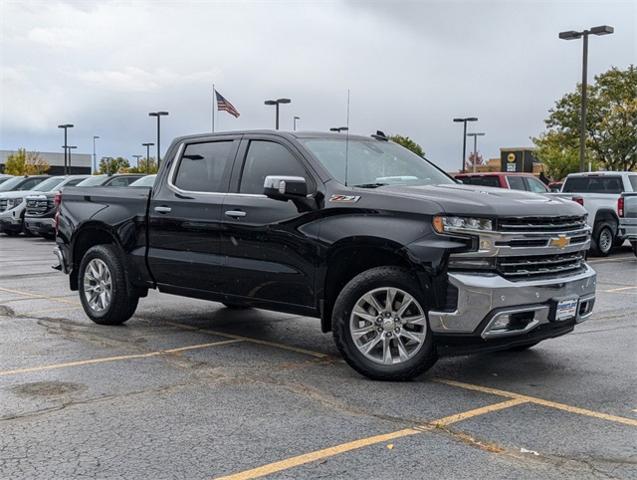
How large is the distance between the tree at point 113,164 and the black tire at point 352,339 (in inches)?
3782

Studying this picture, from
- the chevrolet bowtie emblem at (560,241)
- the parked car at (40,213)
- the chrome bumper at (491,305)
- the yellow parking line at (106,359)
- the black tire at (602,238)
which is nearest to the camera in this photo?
the chrome bumper at (491,305)

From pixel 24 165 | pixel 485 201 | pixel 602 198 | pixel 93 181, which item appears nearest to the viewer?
pixel 485 201

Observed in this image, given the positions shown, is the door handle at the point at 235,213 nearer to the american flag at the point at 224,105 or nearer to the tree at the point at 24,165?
the american flag at the point at 224,105

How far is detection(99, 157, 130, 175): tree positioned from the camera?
329ft

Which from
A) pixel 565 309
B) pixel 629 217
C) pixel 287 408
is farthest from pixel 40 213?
pixel 565 309

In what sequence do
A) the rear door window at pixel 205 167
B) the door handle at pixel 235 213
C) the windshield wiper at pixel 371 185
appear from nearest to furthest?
the windshield wiper at pixel 371 185 → the door handle at pixel 235 213 → the rear door window at pixel 205 167

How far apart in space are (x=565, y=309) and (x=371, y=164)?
81.1 inches

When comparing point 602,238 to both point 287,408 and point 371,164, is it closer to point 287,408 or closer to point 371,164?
point 371,164

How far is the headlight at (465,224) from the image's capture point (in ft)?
18.5

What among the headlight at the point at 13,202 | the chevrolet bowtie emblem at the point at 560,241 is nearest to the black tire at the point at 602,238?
the chevrolet bowtie emblem at the point at 560,241

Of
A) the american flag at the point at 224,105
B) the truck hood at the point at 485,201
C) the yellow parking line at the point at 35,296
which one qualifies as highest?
the american flag at the point at 224,105

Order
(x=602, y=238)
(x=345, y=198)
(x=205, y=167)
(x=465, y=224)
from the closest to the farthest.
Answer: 1. (x=465, y=224)
2. (x=345, y=198)
3. (x=205, y=167)
4. (x=602, y=238)

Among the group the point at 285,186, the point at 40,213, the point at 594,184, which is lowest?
the point at 40,213

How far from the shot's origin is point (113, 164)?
102062mm
